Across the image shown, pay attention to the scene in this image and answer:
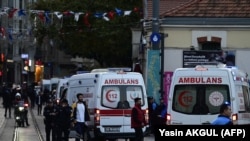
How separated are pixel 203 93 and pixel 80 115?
4736mm

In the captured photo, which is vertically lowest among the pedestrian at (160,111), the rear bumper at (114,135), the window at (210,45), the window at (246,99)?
the rear bumper at (114,135)

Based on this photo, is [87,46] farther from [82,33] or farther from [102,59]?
[102,59]

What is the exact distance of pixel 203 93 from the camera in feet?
70.1

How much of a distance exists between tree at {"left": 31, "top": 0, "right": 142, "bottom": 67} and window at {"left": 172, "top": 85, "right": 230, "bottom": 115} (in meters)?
32.7

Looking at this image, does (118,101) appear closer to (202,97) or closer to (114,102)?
(114,102)

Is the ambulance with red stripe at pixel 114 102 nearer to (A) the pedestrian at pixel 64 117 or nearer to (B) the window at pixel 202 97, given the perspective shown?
(A) the pedestrian at pixel 64 117

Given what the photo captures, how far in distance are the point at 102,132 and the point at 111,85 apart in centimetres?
156

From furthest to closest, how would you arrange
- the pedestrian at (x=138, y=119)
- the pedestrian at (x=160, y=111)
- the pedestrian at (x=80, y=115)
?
the pedestrian at (x=160, y=111) → the pedestrian at (x=80, y=115) → the pedestrian at (x=138, y=119)

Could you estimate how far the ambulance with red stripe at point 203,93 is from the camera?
21.2 metres

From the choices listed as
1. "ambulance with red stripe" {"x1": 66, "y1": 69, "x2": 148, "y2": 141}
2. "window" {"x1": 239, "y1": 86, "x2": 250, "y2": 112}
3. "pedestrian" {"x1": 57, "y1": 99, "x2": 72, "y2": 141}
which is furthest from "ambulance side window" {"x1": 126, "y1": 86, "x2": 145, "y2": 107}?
"window" {"x1": 239, "y1": 86, "x2": 250, "y2": 112}

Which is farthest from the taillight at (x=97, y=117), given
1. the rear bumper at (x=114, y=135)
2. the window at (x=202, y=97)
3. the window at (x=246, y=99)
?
the window at (x=246, y=99)

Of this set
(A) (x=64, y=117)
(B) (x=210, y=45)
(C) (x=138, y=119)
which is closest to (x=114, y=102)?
(A) (x=64, y=117)

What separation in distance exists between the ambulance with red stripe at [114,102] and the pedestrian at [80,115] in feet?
2.45

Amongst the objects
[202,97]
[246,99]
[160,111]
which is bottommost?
[160,111]
